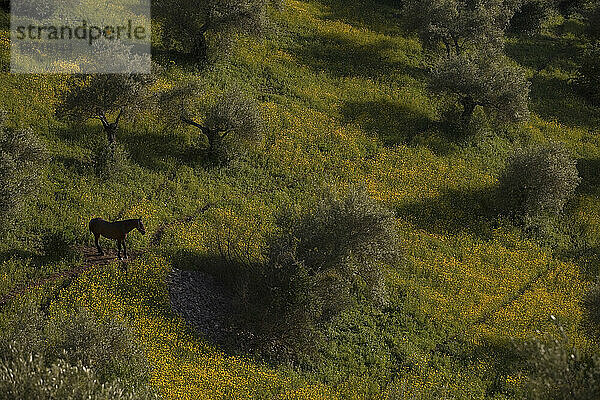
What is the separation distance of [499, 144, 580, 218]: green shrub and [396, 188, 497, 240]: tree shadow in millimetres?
1361

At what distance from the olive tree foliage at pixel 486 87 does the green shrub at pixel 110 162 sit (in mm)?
27683

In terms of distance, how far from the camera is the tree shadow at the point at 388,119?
133 ft

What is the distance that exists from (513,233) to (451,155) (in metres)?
9.31

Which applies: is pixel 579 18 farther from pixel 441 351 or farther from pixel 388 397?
pixel 388 397

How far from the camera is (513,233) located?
33156 millimetres

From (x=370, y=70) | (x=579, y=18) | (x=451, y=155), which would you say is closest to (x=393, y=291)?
(x=451, y=155)

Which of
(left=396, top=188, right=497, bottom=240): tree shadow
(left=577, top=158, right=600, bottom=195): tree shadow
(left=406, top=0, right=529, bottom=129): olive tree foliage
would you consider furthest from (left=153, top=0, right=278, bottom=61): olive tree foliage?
(left=577, top=158, right=600, bottom=195): tree shadow

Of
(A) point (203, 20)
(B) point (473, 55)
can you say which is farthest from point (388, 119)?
(A) point (203, 20)

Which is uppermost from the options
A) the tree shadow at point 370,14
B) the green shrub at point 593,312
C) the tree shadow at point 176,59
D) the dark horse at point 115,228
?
the tree shadow at point 370,14

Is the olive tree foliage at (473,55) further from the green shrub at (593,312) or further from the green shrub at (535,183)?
the green shrub at (593,312)

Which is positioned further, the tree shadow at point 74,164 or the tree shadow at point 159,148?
the tree shadow at point 159,148

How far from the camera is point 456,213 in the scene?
33.9m

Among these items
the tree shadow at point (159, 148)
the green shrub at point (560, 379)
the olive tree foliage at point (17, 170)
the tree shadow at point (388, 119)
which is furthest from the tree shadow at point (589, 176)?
the olive tree foliage at point (17, 170)

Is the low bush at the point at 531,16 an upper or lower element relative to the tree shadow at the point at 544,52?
upper
